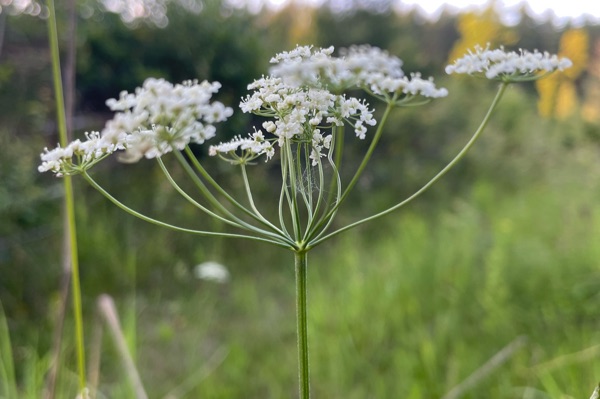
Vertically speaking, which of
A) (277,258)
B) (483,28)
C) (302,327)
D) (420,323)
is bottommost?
(420,323)

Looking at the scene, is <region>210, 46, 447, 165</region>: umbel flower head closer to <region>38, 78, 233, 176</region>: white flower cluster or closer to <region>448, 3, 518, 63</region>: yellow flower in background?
<region>38, 78, 233, 176</region>: white flower cluster

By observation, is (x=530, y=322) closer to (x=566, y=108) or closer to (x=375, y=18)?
(x=375, y=18)

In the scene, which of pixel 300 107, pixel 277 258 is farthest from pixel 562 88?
pixel 300 107

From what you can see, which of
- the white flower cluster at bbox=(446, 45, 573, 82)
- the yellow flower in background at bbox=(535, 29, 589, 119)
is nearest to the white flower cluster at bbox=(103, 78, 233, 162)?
the white flower cluster at bbox=(446, 45, 573, 82)

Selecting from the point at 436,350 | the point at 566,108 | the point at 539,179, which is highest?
the point at 566,108

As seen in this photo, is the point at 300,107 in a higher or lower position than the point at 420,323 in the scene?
higher

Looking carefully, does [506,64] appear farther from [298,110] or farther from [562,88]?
[562,88]

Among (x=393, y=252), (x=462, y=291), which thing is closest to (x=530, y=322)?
(x=462, y=291)
